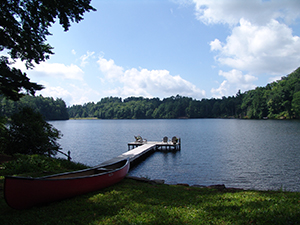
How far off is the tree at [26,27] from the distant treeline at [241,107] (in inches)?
→ 4177

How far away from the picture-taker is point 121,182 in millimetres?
9641

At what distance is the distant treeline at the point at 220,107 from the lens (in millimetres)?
101938

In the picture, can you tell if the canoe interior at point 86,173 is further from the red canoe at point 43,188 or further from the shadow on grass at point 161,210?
the shadow on grass at point 161,210

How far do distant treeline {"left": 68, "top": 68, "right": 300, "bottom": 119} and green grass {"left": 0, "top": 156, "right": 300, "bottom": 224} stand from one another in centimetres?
10563

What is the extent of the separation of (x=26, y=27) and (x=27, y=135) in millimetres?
6724

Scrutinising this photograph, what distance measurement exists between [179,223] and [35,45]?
12.1 metres

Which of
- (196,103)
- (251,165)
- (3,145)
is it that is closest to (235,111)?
(196,103)

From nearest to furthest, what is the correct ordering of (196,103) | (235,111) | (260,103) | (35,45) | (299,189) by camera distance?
(35,45) < (299,189) < (260,103) < (235,111) < (196,103)

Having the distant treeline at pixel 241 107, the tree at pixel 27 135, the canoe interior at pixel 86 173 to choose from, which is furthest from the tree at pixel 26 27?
the distant treeline at pixel 241 107

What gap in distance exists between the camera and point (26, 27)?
11.8m

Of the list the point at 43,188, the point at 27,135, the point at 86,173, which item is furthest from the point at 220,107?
the point at 43,188

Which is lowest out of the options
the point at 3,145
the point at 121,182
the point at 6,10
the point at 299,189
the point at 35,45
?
the point at 299,189

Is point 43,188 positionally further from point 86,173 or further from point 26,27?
point 26,27

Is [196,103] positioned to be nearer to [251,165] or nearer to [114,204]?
[251,165]
